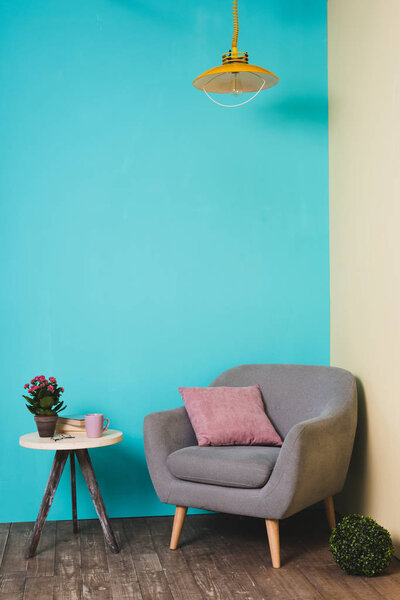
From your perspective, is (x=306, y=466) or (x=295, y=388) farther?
(x=295, y=388)

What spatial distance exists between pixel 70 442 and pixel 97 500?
1.13 ft

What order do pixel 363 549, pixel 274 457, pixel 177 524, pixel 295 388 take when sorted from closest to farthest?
pixel 363 549 < pixel 274 457 < pixel 177 524 < pixel 295 388

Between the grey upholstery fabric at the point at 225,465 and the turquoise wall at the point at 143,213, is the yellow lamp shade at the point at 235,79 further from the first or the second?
the grey upholstery fabric at the point at 225,465

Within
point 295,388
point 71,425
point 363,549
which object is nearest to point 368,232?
point 295,388

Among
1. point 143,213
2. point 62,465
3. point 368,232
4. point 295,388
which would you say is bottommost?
point 62,465

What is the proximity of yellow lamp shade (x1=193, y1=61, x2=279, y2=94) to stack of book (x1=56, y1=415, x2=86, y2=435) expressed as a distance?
1.71 m

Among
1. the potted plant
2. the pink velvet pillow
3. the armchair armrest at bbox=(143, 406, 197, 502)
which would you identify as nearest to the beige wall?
the pink velvet pillow

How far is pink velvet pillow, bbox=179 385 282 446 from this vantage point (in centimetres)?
306

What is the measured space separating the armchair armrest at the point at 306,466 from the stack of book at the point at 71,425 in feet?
3.09

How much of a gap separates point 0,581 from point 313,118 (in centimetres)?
286

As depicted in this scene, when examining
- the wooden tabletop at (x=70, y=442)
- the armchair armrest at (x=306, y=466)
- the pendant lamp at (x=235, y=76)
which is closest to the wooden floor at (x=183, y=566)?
the armchair armrest at (x=306, y=466)

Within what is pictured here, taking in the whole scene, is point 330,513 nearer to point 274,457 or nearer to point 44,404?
point 274,457

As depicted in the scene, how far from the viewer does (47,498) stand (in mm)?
2971

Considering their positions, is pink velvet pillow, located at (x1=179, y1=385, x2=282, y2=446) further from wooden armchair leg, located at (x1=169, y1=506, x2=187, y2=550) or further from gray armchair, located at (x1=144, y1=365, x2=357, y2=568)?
wooden armchair leg, located at (x1=169, y1=506, x2=187, y2=550)
